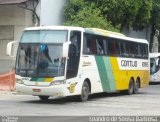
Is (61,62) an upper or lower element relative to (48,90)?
upper

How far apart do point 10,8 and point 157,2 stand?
51.4 ft

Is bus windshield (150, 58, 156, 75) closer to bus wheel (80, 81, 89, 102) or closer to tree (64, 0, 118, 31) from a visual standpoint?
tree (64, 0, 118, 31)

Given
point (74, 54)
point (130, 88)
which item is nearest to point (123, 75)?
point (130, 88)

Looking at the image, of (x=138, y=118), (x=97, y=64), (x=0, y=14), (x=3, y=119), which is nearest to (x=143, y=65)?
(x=97, y=64)

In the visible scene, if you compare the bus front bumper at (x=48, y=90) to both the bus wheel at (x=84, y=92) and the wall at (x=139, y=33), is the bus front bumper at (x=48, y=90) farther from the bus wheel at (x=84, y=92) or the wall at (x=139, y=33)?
the wall at (x=139, y=33)

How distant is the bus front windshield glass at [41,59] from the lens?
62.8 feet

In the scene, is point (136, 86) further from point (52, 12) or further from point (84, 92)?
point (52, 12)

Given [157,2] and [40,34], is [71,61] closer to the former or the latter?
[40,34]

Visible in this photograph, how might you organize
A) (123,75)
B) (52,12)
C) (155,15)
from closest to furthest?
(123,75)
(52,12)
(155,15)

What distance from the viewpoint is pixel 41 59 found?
63.3 feet

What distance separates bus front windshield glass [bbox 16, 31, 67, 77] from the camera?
62.8ft

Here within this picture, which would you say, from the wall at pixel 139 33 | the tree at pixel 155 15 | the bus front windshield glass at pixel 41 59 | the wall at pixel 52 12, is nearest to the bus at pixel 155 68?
the wall at pixel 139 33

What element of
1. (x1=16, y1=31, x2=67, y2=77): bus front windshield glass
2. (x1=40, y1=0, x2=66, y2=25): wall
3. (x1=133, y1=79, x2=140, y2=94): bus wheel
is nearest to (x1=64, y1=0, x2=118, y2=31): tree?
(x1=40, y1=0, x2=66, y2=25): wall

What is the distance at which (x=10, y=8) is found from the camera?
108 feet
